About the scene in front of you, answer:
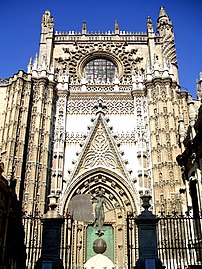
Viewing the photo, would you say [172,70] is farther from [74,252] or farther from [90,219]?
[74,252]

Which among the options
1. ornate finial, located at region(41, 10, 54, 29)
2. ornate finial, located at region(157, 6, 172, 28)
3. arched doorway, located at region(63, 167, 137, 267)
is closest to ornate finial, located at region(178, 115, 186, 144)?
arched doorway, located at region(63, 167, 137, 267)

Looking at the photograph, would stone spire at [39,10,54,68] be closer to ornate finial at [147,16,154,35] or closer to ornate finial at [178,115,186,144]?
ornate finial at [147,16,154,35]

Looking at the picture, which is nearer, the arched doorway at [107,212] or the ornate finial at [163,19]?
the arched doorway at [107,212]

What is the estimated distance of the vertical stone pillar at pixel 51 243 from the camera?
8.63 meters

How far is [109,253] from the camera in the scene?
1642 centimetres

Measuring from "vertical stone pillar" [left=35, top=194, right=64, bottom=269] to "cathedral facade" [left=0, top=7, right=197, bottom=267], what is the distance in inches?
263

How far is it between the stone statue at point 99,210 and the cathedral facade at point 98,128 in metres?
0.29

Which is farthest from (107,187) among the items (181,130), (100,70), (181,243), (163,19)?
(163,19)

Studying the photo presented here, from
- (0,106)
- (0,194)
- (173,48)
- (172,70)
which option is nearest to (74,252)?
(0,194)

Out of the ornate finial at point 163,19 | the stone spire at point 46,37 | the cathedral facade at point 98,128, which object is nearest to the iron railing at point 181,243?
the cathedral facade at point 98,128

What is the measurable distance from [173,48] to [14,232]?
49.7 feet

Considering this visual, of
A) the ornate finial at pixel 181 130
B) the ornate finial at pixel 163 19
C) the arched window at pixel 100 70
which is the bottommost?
the ornate finial at pixel 181 130

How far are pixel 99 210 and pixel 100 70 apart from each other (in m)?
9.86

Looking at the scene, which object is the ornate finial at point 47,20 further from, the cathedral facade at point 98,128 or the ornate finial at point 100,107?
the ornate finial at point 100,107
